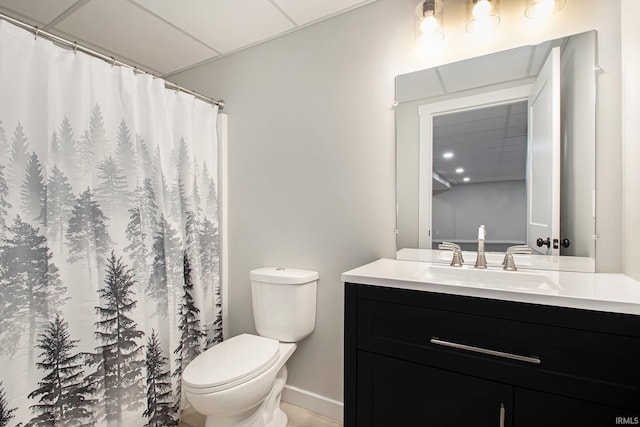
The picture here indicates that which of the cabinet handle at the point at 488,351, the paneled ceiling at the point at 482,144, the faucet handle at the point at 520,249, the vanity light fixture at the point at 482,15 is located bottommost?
the cabinet handle at the point at 488,351

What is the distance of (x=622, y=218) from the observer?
1.11m

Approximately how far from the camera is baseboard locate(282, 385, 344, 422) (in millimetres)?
1649

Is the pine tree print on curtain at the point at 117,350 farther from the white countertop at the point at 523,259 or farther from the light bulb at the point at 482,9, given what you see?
the light bulb at the point at 482,9

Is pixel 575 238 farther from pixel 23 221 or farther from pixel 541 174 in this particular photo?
pixel 23 221

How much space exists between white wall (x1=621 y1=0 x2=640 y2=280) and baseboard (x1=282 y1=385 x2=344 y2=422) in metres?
1.51

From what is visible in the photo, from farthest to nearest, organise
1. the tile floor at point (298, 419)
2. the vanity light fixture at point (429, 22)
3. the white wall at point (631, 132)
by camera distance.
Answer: the tile floor at point (298, 419) < the vanity light fixture at point (429, 22) < the white wall at point (631, 132)

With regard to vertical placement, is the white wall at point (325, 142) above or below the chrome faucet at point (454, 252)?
above

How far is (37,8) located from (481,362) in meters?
2.70

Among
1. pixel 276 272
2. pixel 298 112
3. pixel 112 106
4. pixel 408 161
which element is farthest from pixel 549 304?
pixel 112 106

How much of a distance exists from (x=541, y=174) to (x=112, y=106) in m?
2.04

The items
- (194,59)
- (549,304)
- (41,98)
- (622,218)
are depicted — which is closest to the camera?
(549,304)

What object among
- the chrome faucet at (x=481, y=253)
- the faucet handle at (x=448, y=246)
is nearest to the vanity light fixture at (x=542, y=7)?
the chrome faucet at (x=481, y=253)

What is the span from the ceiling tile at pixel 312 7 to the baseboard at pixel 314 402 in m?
2.23

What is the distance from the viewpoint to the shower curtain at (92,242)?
115cm
